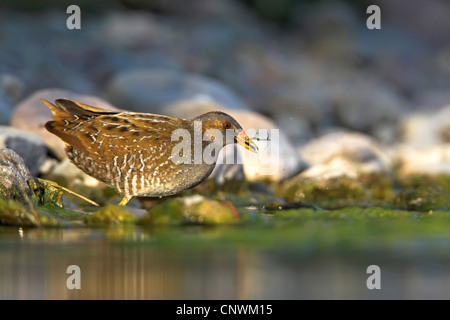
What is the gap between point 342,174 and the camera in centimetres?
1030

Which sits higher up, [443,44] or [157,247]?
[443,44]

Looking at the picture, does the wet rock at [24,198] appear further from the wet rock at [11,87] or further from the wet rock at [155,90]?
the wet rock at [11,87]

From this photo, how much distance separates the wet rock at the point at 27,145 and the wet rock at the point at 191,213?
3323 millimetres

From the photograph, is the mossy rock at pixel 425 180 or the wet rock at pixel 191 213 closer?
the wet rock at pixel 191 213

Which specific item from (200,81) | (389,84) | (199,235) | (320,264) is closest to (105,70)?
(200,81)

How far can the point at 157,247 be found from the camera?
5.71 metres

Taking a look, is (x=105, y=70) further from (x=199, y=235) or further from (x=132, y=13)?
(x=199, y=235)

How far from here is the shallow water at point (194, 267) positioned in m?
4.28

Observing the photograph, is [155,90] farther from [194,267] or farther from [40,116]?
[194,267]

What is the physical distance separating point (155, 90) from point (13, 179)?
274 inches

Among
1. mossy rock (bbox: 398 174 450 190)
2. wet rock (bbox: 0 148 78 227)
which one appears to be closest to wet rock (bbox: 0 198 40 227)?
wet rock (bbox: 0 148 78 227)

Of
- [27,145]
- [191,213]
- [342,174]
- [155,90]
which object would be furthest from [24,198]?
[155,90]

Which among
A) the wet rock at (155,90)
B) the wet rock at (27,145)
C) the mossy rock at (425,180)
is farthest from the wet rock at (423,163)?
the wet rock at (27,145)

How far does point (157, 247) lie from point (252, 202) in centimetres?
364
